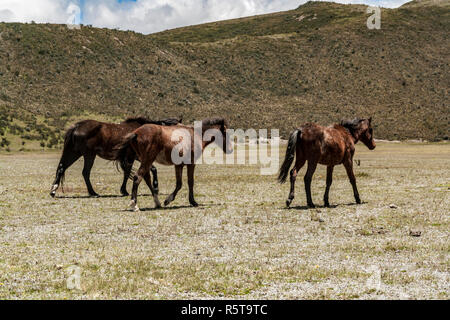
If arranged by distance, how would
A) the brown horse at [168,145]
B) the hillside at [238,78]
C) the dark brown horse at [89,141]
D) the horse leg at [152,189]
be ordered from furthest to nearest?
the hillside at [238,78], the dark brown horse at [89,141], the horse leg at [152,189], the brown horse at [168,145]

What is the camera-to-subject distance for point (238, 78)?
106m

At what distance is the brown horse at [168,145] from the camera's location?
49.2ft

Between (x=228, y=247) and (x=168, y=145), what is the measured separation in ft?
20.1

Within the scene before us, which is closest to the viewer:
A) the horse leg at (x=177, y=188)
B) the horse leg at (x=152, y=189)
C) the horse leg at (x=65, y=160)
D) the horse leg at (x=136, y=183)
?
the horse leg at (x=136, y=183)

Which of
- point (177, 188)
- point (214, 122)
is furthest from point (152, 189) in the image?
point (214, 122)

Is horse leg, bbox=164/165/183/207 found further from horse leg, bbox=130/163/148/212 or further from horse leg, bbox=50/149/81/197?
horse leg, bbox=50/149/81/197

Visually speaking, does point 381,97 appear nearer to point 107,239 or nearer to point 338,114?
point 338,114

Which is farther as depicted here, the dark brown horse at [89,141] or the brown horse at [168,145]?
the dark brown horse at [89,141]

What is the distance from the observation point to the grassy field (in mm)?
7113

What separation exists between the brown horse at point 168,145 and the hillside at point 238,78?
44771 millimetres

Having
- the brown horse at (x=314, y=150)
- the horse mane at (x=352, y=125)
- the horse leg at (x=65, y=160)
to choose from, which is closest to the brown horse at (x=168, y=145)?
the brown horse at (x=314, y=150)

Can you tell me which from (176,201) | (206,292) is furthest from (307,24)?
(206,292)

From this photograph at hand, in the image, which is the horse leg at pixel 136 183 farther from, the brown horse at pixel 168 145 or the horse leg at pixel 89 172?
the horse leg at pixel 89 172

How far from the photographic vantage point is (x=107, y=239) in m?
10.7
